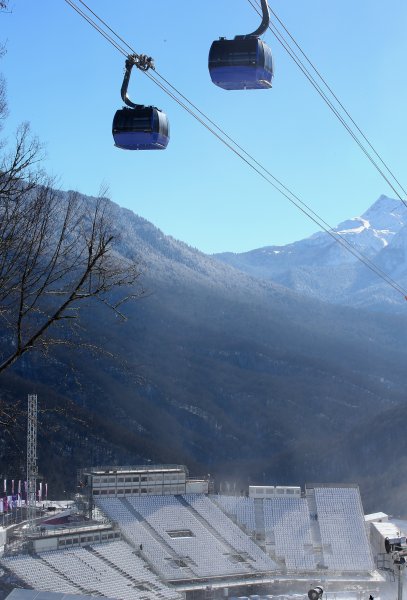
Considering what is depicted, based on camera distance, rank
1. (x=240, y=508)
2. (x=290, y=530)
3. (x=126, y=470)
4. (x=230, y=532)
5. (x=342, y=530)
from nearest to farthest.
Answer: (x=230, y=532) → (x=290, y=530) → (x=342, y=530) → (x=240, y=508) → (x=126, y=470)

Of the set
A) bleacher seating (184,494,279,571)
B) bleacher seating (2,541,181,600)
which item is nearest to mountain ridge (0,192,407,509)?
bleacher seating (184,494,279,571)

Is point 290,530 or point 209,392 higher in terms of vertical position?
point 209,392

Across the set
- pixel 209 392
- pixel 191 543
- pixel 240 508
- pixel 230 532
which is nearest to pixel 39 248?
pixel 191 543

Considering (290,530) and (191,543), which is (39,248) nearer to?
(191,543)

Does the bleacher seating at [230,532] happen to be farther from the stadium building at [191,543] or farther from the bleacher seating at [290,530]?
the bleacher seating at [290,530]

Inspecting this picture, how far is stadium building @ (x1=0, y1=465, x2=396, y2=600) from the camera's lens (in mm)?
40938

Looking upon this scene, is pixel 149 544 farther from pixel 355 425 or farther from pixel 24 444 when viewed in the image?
pixel 355 425

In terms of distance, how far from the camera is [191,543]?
4806 cm

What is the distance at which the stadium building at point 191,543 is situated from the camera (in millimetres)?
40938

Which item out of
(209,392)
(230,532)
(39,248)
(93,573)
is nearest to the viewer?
(39,248)

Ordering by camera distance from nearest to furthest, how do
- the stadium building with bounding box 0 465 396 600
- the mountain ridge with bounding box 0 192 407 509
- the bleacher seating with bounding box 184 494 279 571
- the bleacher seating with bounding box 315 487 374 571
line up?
1. the stadium building with bounding box 0 465 396 600
2. the bleacher seating with bounding box 184 494 279 571
3. the bleacher seating with bounding box 315 487 374 571
4. the mountain ridge with bounding box 0 192 407 509

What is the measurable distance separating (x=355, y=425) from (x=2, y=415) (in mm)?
134516

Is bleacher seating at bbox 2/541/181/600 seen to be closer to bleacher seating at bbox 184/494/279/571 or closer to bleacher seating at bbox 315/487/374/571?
bleacher seating at bbox 184/494/279/571

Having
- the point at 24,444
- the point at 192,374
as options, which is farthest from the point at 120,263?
the point at 192,374
